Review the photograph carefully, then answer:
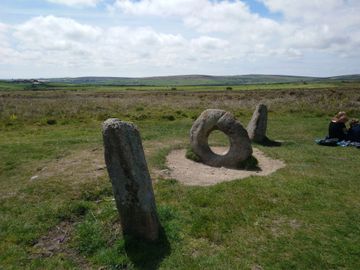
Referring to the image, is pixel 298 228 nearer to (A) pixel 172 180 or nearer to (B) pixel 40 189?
(A) pixel 172 180

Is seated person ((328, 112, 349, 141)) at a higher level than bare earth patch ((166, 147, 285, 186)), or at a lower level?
higher

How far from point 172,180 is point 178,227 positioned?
3523 millimetres

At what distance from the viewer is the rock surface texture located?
51.5 feet

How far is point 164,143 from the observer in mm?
19234

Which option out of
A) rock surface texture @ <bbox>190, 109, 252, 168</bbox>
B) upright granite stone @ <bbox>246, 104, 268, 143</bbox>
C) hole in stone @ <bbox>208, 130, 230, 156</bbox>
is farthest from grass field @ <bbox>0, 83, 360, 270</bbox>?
upright granite stone @ <bbox>246, 104, 268, 143</bbox>

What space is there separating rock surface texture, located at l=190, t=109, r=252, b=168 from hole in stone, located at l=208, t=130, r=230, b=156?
5.07 ft

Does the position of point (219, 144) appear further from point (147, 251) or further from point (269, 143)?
point (147, 251)

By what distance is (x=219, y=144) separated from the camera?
19.7 m

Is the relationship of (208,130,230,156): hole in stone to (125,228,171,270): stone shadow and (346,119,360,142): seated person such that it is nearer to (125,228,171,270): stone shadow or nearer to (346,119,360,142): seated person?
(346,119,360,142): seated person

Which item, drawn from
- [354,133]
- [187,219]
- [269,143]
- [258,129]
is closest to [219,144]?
[258,129]

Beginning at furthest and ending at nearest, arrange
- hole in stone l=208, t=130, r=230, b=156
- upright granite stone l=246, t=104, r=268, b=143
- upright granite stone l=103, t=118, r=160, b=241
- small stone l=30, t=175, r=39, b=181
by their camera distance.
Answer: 1. upright granite stone l=246, t=104, r=268, b=143
2. hole in stone l=208, t=130, r=230, b=156
3. small stone l=30, t=175, r=39, b=181
4. upright granite stone l=103, t=118, r=160, b=241

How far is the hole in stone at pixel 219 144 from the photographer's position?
1847cm

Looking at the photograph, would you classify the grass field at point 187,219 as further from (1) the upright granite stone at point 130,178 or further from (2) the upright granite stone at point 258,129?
(2) the upright granite stone at point 258,129

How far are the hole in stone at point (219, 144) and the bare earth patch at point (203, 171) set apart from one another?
71.4 inches
